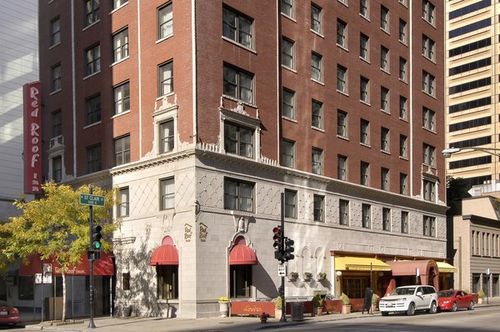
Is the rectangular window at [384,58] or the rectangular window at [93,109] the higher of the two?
the rectangular window at [384,58]

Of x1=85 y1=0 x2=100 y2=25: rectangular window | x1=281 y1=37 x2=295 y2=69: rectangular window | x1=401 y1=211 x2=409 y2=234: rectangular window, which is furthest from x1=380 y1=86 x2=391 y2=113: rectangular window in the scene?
x1=85 y1=0 x2=100 y2=25: rectangular window

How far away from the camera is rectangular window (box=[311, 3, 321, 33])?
159ft

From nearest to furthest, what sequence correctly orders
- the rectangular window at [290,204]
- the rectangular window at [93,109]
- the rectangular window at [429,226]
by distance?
1. the rectangular window at [290,204]
2. the rectangular window at [93,109]
3. the rectangular window at [429,226]

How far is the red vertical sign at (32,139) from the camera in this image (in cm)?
4759

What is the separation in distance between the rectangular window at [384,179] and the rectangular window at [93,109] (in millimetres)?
24140

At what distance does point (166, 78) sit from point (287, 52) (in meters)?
10.0

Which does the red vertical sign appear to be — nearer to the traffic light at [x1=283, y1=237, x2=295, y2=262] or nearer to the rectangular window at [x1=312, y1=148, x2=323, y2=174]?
the rectangular window at [x1=312, y1=148, x2=323, y2=174]

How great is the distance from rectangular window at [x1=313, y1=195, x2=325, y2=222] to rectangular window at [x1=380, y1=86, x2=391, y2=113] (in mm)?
12910

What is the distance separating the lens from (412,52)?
61000mm

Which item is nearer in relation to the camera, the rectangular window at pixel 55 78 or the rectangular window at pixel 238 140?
the rectangular window at pixel 238 140

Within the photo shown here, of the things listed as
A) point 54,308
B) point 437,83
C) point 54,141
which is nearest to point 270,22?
point 54,141

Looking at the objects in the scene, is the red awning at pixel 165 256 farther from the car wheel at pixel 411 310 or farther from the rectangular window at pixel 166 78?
the car wheel at pixel 411 310

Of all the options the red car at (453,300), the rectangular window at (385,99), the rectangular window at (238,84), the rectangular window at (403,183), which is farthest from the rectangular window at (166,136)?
the rectangular window at (403,183)

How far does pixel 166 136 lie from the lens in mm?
39812
